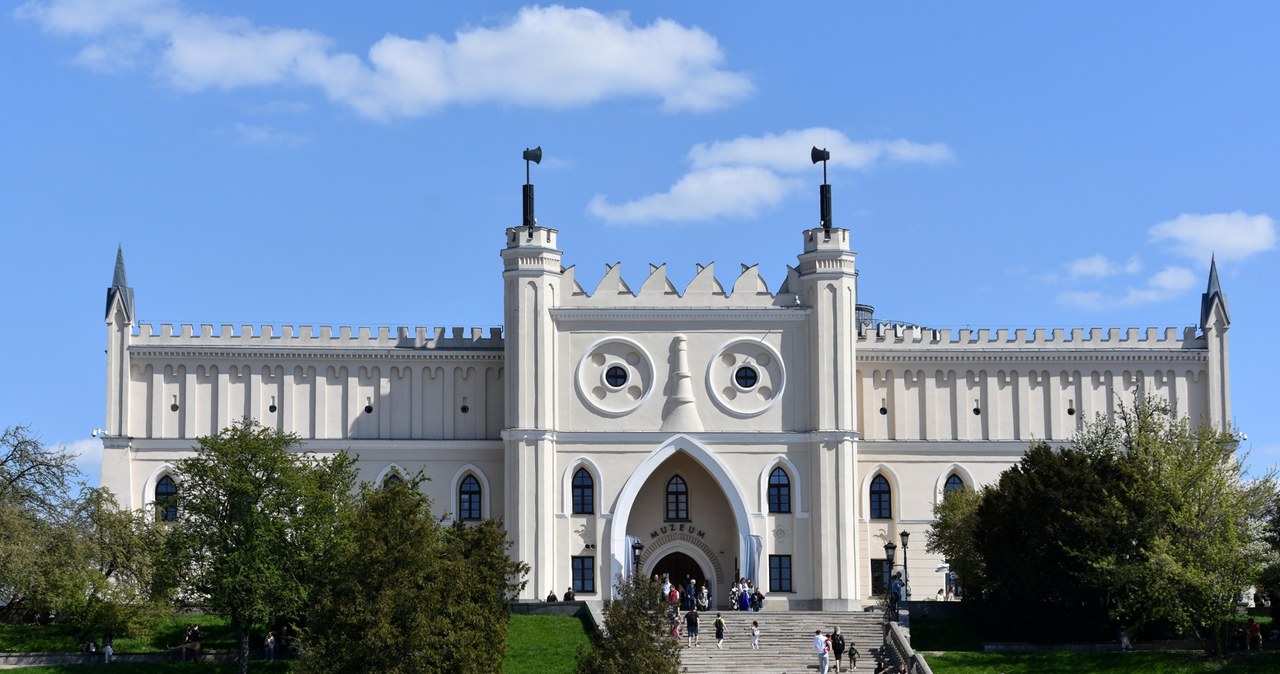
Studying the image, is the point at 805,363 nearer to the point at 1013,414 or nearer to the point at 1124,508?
the point at 1013,414

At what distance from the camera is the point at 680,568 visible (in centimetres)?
7056

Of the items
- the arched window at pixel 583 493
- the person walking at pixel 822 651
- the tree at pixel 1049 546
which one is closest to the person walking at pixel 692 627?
the person walking at pixel 822 651

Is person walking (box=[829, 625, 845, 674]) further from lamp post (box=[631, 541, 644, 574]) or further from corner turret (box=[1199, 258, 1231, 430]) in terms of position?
corner turret (box=[1199, 258, 1231, 430])

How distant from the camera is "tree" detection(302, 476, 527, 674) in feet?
161

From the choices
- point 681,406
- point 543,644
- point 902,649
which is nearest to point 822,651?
point 902,649

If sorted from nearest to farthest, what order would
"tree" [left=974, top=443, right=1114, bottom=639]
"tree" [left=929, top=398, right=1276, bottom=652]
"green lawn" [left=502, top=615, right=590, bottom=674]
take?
1. "tree" [left=929, top=398, right=1276, bottom=652]
2. "green lawn" [left=502, top=615, right=590, bottom=674]
3. "tree" [left=974, top=443, right=1114, bottom=639]

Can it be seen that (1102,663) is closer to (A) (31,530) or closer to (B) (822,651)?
(B) (822,651)

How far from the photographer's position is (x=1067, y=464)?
59906mm

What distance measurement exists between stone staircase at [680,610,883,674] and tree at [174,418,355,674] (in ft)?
35.1

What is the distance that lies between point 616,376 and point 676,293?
3353 millimetres

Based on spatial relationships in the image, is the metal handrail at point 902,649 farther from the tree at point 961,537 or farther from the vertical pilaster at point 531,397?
the vertical pilaster at point 531,397

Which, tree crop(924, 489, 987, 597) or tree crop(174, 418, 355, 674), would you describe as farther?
tree crop(924, 489, 987, 597)

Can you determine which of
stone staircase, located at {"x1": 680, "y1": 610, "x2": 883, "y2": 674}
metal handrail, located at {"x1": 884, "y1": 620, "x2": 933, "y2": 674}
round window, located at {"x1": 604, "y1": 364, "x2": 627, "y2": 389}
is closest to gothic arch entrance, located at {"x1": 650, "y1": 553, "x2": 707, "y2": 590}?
round window, located at {"x1": 604, "y1": 364, "x2": 627, "y2": 389}

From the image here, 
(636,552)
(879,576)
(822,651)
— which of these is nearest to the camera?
(822,651)
